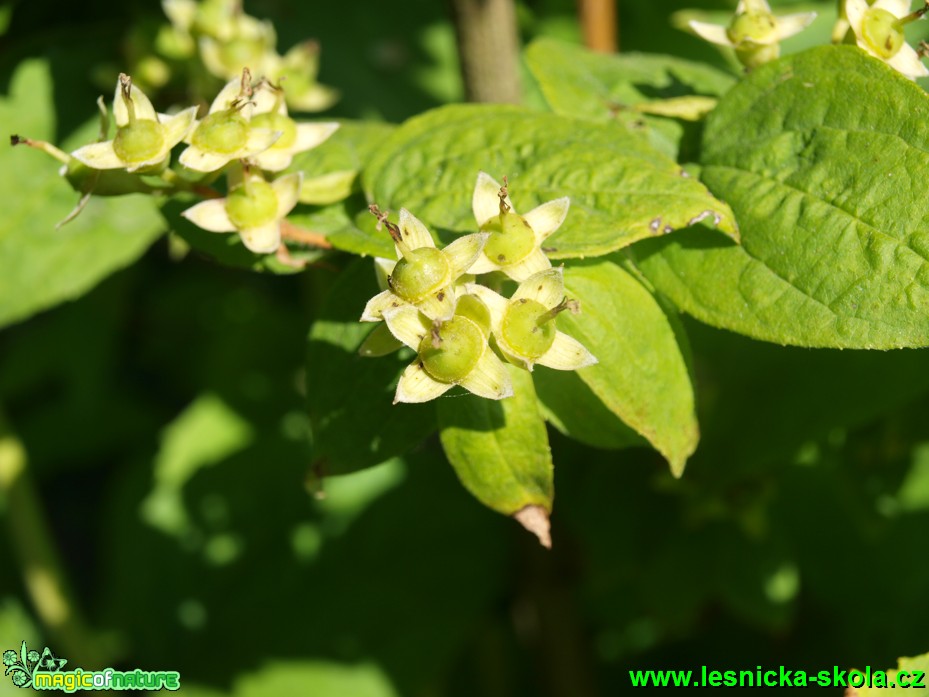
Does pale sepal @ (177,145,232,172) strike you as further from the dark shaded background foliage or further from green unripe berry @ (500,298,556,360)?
the dark shaded background foliage

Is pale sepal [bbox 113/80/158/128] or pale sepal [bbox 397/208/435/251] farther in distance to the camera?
pale sepal [bbox 113/80/158/128]

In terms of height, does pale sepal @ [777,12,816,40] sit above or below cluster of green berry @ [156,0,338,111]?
above

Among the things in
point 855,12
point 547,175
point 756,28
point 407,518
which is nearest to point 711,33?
point 756,28

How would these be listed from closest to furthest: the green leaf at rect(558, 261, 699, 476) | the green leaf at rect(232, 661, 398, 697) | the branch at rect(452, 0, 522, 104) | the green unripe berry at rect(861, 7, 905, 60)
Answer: the green leaf at rect(558, 261, 699, 476) → the green unripe berry at rect(861, 7, 905, 60) → the branch at rect(452, 0, 522, 104) → the green leaf at rect(232, 661, 398, 697)

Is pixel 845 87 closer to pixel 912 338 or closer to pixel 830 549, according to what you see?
pixel 912 338

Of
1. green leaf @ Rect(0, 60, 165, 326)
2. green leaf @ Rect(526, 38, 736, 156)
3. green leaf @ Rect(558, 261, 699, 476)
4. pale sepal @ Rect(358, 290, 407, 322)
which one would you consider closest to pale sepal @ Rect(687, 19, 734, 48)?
green leaf @ Rect(526, 38, 736, 156)

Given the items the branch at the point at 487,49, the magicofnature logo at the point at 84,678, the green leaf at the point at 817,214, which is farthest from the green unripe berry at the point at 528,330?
the magicofnature logo at the point at 84,678
